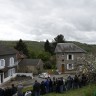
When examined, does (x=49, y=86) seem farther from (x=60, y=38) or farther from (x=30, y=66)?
(x=60, y=38)

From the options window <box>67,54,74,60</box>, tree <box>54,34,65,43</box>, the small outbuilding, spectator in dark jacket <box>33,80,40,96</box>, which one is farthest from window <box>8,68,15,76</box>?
tree <box>54,34,65,43</box>

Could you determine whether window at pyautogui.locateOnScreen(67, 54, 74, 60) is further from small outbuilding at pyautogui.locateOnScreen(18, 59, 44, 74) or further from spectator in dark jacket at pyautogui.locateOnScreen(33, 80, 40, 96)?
spectator in dark jacket at pyautogui.locateOnScreen(33, 80, 40, 96)

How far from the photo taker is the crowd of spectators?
21.0m

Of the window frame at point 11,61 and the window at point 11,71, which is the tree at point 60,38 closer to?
the window at point 11,71

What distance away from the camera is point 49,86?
83.3 ft

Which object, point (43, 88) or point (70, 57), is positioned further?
point (70, 57)

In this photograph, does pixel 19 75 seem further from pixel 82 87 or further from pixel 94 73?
pixel 94 73

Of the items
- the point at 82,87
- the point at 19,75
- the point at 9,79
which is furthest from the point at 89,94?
the point at 19,75

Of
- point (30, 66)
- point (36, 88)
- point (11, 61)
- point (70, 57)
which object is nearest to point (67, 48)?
point (70, 57)

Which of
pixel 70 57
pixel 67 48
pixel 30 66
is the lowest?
pixel 30 66

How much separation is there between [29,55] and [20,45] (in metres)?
4.41

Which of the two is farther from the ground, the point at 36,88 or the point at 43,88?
the point at 36,88

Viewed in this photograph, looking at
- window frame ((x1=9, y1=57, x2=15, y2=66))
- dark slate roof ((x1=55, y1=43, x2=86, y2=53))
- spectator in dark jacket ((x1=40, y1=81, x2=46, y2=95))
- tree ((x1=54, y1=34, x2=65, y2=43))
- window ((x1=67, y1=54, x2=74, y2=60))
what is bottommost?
spectator in dark jacket ((x1=40, y1=81, x2=46, y2=95))

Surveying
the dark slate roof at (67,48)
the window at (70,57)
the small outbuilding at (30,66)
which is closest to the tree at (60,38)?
the dark slate roof at (67,48)
